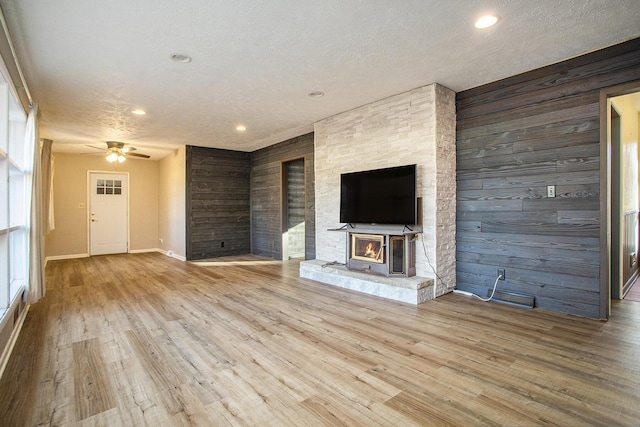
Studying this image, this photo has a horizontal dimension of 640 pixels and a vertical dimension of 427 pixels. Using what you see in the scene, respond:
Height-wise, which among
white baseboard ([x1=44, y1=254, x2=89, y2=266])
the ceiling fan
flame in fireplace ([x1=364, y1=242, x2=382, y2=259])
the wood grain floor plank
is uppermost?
the ceiling fan

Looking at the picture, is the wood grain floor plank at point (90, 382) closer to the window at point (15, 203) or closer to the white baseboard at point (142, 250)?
the window at point (15, 203)

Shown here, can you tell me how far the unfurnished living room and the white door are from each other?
2.58 metres

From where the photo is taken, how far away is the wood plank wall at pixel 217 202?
7.21m

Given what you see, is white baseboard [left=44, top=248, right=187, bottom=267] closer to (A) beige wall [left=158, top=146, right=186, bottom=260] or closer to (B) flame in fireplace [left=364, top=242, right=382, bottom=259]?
(A) beige wall [left=158, top=146, right=186, bottom=260]

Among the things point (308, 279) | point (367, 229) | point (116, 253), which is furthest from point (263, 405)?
point (116, 253)

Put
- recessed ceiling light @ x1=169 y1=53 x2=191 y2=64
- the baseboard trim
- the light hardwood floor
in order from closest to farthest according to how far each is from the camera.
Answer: the light hardwood floor, the baseboard trim, recessed ceiling light @ x1=169 y1=53 x2=191 y2=64

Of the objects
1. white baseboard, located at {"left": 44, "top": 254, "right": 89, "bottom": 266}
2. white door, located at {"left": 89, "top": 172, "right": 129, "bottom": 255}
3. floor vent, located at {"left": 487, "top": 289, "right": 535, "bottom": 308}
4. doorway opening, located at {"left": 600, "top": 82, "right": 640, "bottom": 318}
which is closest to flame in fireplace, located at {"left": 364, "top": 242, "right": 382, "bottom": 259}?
floor vent, located at {"left": 487, "top": 289, "right": 535, "bottom": 308}

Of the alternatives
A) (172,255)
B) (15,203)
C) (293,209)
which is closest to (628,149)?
(293,209)

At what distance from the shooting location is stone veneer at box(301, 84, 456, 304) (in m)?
3.88

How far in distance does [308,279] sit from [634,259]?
4.73m

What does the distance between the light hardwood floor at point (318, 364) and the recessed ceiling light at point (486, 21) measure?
8.44ft

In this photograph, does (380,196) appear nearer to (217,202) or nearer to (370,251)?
(370,251)

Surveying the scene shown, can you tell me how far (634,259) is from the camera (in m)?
4.64

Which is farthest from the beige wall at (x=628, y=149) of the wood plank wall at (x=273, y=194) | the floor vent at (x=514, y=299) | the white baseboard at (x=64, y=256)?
the white baseboard at (x=64, y=256)
